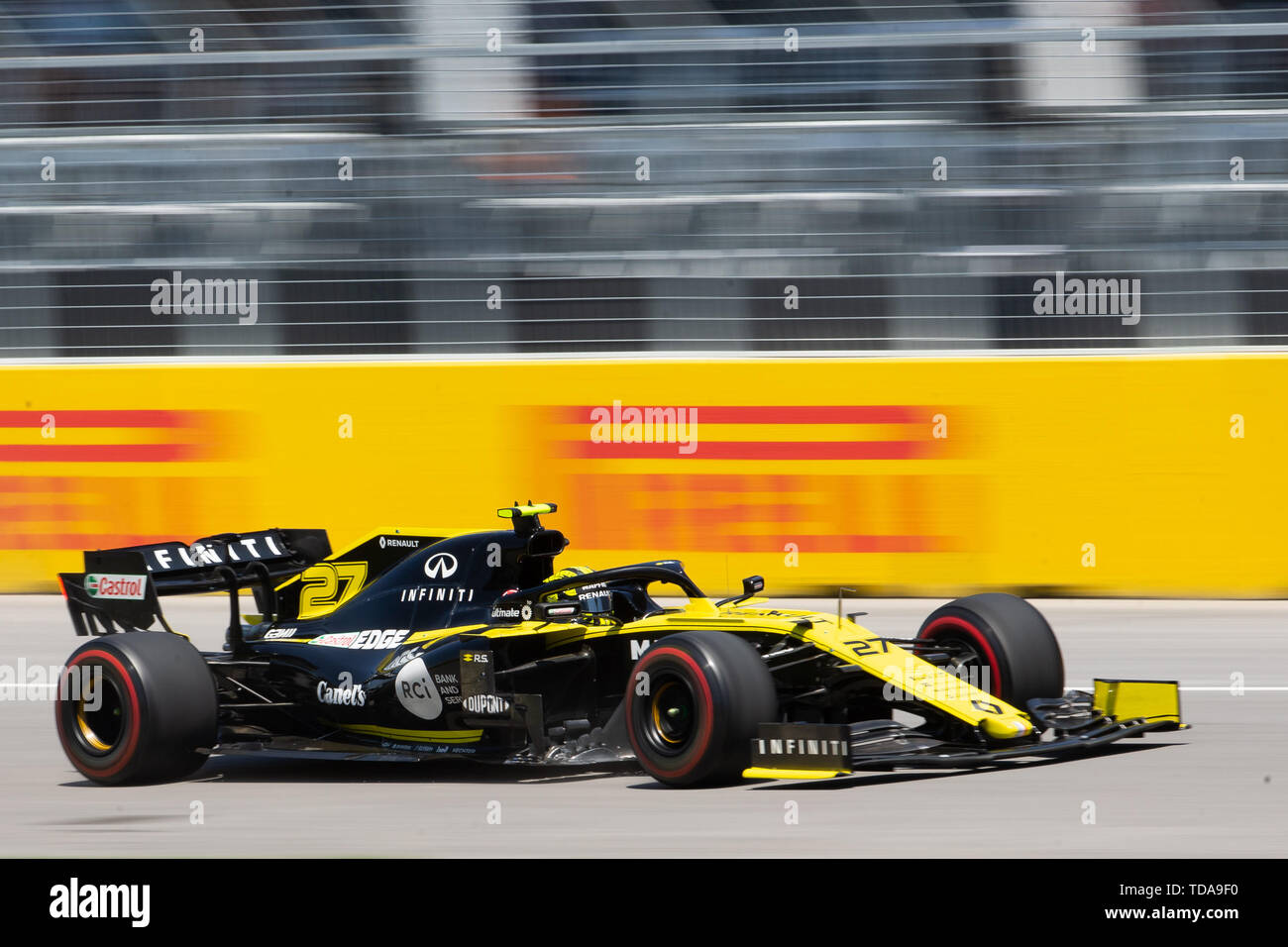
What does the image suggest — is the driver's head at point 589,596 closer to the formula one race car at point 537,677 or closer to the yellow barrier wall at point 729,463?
the formula one race car at point 537,677

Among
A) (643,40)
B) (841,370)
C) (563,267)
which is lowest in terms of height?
(841,370)

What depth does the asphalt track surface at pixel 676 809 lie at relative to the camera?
598 cm

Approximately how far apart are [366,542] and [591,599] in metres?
1.35

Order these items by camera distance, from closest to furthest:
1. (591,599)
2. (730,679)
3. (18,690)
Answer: (730,679), (591,599), (18,690)

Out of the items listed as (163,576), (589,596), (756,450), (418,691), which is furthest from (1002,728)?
(756,450)

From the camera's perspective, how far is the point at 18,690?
417 inches

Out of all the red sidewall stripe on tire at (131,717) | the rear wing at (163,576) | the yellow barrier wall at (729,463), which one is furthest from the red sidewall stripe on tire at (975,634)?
the yellow barrier wall at (729,463)

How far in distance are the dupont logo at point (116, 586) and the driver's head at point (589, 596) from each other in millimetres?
1950

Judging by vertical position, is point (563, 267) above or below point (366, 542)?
above

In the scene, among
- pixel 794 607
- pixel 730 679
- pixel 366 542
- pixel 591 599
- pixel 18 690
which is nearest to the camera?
pixel 730 679

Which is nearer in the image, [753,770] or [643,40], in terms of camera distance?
[753,770]

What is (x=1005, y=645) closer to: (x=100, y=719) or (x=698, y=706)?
(x=698, y=706)

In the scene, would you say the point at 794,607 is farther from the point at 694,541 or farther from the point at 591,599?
the point at 591,599

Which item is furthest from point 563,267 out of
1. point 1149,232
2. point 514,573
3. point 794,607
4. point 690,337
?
point 514,573
